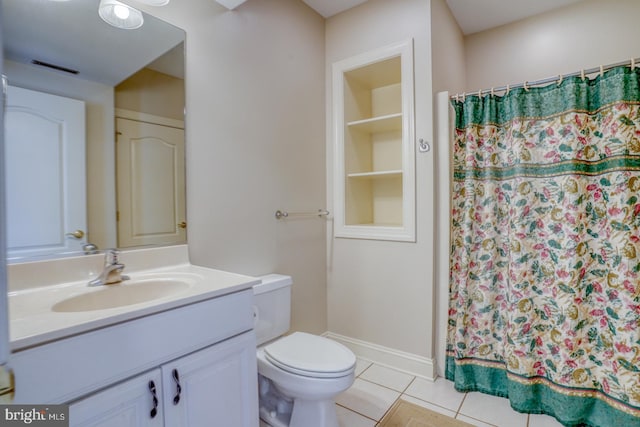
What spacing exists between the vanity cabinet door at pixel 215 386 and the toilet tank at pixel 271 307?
0.38 metres

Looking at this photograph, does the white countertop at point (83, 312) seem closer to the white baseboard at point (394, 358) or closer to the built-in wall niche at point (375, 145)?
the built-in wall niche at point (375, 145)

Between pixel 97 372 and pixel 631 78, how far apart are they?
2380 mm

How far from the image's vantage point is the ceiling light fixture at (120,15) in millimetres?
1295

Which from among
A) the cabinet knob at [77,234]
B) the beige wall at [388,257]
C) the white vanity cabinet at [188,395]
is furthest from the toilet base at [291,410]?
the cabinet knob at [77,234]

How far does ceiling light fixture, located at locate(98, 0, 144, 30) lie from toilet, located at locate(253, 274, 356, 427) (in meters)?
1.34

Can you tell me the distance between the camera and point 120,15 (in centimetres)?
133

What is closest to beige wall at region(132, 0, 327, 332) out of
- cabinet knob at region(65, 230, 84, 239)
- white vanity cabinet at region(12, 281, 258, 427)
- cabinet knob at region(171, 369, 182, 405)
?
cabinet knob at region(65, 230, 84, 239)

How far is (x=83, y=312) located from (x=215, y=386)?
1.65ft

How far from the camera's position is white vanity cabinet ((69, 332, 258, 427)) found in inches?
34.2

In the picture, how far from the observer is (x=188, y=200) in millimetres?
1564

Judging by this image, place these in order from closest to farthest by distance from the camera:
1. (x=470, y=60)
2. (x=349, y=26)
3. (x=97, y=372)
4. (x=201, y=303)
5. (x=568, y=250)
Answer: (x=97, y=372) → (x=201, y=303) → (x=568, y=250) → (x=349, y=26) → (x=470, y=60)

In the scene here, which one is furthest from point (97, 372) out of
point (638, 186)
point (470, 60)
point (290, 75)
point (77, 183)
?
point (470, 60)

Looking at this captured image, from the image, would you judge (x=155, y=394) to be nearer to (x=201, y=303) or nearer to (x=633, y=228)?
(x=201, y=303)

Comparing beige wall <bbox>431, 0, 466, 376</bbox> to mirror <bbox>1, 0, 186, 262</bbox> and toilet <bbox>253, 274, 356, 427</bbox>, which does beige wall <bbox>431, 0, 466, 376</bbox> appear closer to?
toilet <bbox>253, 274, 356, 427</bbox>
